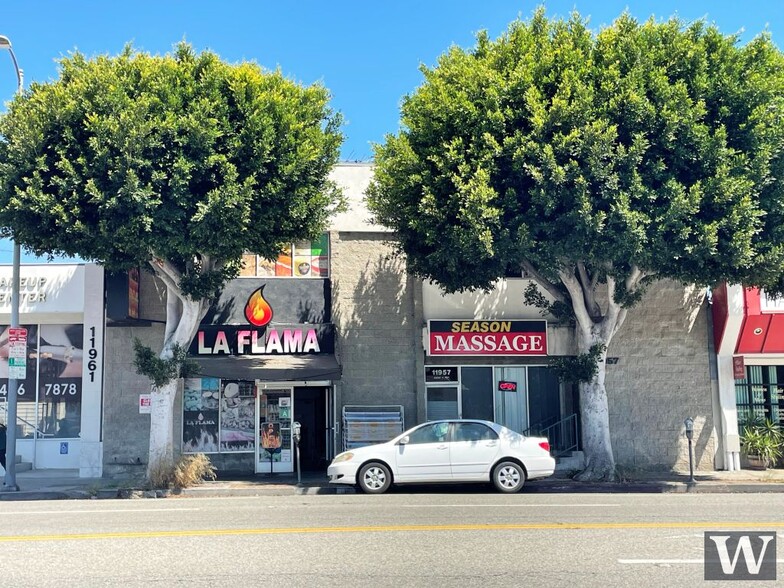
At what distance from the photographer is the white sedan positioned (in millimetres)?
13703

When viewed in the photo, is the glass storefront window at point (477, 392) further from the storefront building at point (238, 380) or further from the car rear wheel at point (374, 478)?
the car rear wheel at point (374, 478)

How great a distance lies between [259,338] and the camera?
18.1 metres

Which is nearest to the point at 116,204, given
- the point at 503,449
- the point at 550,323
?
the point at 503,449

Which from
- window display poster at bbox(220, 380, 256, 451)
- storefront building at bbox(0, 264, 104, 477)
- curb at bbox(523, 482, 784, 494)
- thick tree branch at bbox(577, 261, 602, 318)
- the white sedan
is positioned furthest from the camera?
window display poster at bbox(220, 380, 256, 451)

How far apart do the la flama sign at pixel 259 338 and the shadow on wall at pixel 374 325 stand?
2.25 ft

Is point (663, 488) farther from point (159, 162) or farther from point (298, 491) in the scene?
point (159, 162)

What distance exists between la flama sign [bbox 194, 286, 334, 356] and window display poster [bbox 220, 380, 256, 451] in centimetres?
102

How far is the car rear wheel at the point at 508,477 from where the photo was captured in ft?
45.1

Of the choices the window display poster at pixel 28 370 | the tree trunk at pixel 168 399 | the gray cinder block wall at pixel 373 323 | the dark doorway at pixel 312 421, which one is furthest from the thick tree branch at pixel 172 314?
the window display poster at pixel 28 370

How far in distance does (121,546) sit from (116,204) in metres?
7.11

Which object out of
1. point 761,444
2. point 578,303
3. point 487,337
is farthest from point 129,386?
point 761,444

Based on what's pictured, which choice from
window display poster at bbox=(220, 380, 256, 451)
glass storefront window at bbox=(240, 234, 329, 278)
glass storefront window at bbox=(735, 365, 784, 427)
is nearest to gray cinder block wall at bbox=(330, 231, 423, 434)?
glass storefront window at bbox=(240, 234, 329, 278)

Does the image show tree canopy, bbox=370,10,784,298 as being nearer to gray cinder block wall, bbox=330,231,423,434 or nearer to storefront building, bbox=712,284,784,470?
storefront building, bbox=712,284,784,470

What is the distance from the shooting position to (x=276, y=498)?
1376 centimetres
